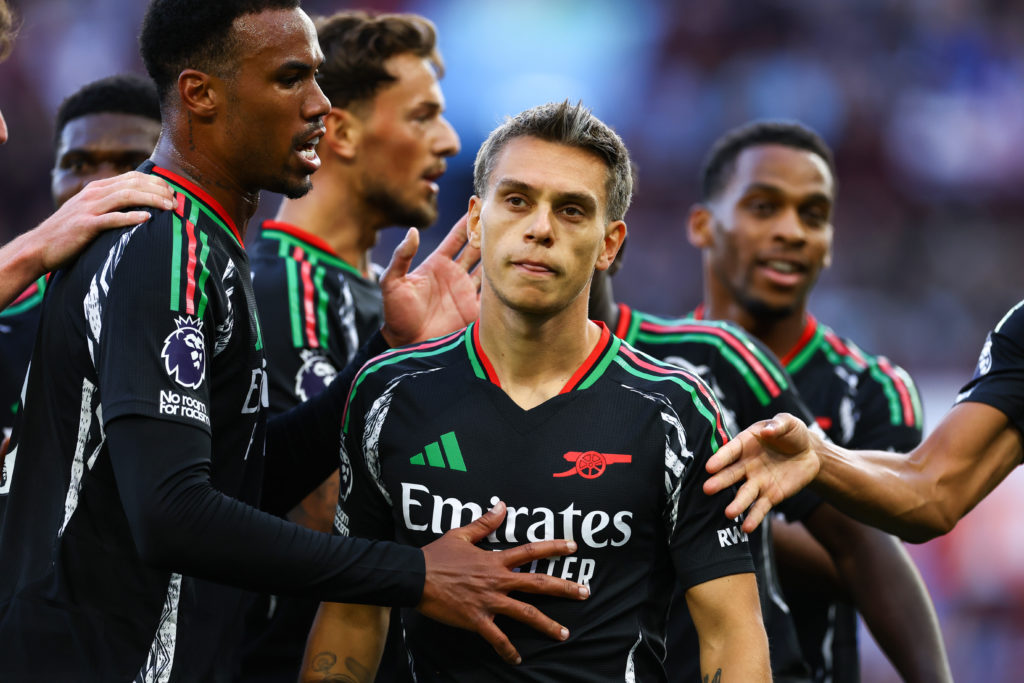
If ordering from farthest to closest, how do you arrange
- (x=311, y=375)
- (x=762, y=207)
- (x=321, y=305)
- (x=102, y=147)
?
(x=762, y=207) < (x=102, y=147) < (x=321, y=305) < (x=311, y=375)

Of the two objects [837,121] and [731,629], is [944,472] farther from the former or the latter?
[837,121]

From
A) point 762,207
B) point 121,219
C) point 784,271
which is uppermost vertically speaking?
point 762,207

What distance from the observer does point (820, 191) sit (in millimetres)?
5617

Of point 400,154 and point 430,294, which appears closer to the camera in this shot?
point 430,294

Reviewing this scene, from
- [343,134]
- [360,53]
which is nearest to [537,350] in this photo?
[343,134]

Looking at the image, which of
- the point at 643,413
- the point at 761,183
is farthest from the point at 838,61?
the point at 643,413

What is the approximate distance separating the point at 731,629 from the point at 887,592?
1.61 metres

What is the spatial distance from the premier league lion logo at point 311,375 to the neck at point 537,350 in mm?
1076

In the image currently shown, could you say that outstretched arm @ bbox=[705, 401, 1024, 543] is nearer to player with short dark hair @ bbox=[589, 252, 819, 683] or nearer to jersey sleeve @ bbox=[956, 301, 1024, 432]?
jersey sleeve @ bbox=[956, 301, 1024, 432]

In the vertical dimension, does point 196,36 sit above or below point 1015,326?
above

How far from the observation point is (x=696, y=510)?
122 inches

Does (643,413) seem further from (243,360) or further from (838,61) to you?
(838,61)

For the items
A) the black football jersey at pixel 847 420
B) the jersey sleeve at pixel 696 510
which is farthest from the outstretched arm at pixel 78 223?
the black football jersey at pixel 847 420

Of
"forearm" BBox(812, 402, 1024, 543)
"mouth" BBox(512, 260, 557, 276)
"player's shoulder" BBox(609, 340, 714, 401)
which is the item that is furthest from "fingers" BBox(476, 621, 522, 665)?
"forearm" BBox(812, 402, 1024, 543)
